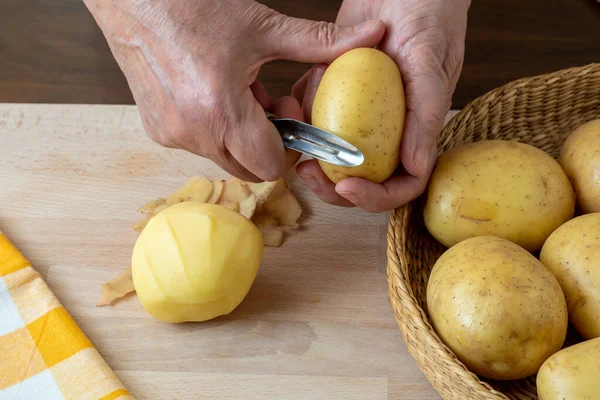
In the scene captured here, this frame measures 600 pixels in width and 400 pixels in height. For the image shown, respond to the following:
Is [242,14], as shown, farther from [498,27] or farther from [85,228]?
[498,27]

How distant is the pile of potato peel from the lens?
1028 millimetres

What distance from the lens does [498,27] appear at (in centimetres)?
162

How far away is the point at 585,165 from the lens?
3.07ft

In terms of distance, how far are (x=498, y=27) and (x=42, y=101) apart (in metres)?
1.07

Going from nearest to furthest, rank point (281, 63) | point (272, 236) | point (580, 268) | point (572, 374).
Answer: point (572, 374)
point (580, 268)
point (272, 236)
point (281, 63)

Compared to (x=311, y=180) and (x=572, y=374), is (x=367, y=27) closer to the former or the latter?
(x=311, y=180)

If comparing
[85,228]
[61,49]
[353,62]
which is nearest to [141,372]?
[85,228]

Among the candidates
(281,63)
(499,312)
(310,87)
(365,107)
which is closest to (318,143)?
(365,107)

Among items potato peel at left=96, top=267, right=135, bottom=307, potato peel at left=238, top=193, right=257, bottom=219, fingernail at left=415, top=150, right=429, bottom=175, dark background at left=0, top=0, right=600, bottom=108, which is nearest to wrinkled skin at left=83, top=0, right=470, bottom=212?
fingernail at left=415, top=150, right=429, bottom=175

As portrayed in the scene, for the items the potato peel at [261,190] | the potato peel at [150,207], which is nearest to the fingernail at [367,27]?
the potato peel at [261,190]

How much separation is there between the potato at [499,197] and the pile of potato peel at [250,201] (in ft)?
0.78

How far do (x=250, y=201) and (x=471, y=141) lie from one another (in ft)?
1.17

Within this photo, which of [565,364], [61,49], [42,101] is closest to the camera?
[565,364]

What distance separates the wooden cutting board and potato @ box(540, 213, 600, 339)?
0.68 ft
